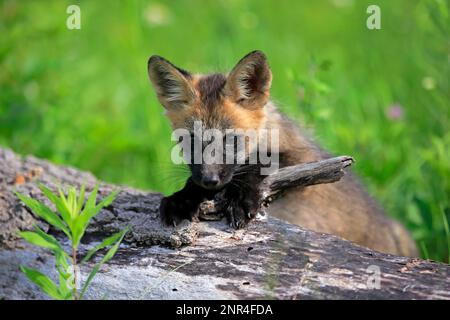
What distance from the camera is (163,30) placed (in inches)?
465

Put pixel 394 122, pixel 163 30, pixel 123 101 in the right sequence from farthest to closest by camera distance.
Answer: pixel 163 30
pixel 123 101
pixel 394 122

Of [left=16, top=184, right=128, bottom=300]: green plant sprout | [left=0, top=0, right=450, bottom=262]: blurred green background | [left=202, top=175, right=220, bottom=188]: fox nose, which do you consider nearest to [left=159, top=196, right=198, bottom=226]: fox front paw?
[left=202, top=175, right=220, bottom=188]: fox nose

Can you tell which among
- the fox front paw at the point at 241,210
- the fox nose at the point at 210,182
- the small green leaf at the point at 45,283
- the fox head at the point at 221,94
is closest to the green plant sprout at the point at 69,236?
the small green leaf at the point at 45,283

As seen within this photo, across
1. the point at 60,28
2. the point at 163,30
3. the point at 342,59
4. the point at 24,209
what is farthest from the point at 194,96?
the point at 163,30

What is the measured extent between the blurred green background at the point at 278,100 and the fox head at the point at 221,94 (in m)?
0.57

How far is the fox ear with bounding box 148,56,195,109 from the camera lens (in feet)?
17.8

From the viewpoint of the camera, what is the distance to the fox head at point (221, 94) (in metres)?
5.34

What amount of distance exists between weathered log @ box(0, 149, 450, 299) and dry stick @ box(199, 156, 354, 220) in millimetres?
109

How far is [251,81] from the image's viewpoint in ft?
17.7

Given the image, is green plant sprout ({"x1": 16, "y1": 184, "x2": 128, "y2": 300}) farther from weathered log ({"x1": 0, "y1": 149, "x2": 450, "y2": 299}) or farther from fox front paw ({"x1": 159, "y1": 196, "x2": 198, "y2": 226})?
fox front paw ({"x1": 159, "y1": 196, "x2": 198, "y2": 226})
